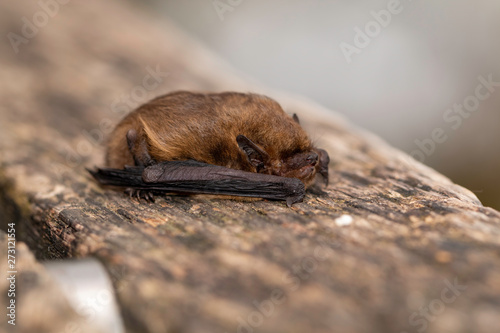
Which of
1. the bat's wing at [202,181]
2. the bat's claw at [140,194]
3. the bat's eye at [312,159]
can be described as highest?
the bat's eye at [312,159]

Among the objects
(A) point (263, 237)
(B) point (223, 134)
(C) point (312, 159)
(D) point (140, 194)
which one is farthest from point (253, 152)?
(A) point (263, 237)

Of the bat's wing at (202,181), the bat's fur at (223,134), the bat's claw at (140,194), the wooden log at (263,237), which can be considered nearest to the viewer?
the wooden log at (263,237)

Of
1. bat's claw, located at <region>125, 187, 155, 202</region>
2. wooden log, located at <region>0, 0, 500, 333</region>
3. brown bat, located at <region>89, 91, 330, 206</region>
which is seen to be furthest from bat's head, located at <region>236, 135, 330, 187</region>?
bat's claw, located at <region>125, 187, 155, 202</region>

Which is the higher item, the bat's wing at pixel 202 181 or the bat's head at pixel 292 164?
the bat's head at pixel 292 164

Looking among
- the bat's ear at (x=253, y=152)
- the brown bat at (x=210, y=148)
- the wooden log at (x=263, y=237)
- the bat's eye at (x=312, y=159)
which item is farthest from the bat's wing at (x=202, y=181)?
the bat's eye at (x=312, y=159)

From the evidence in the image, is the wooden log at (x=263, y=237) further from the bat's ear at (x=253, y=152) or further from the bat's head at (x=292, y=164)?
the bat's ear at (x=253, y=152)
